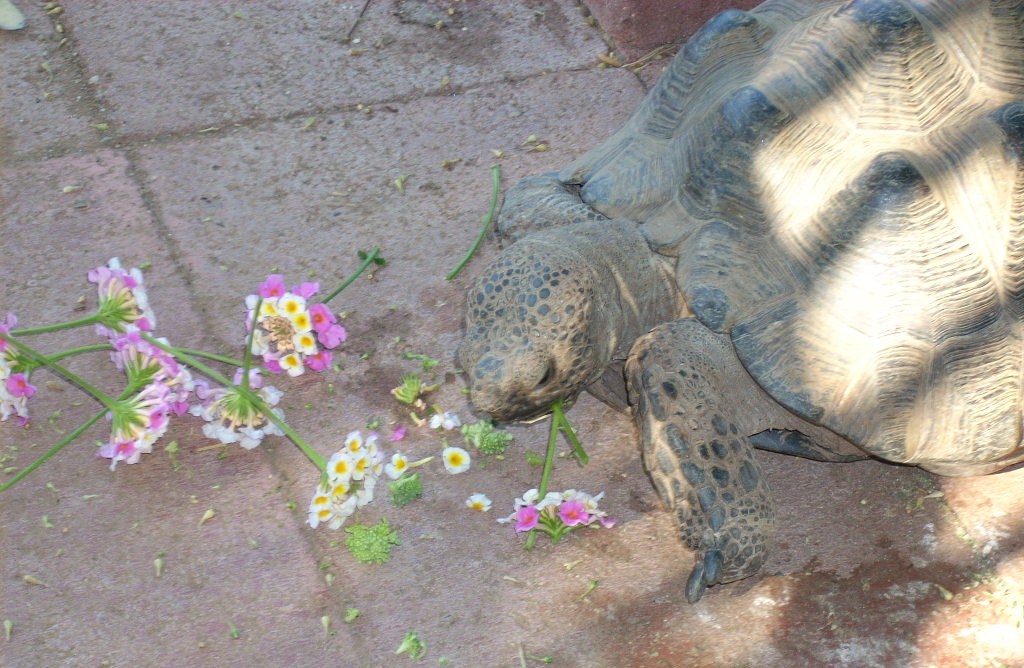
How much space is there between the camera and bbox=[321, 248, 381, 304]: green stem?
9.73 ft

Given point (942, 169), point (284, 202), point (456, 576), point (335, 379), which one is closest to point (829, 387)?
point (942, 169)

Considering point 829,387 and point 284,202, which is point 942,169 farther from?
point 284,202

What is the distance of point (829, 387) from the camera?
7.87 ft

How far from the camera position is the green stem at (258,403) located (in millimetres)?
2588

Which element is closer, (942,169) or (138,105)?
(942,169)

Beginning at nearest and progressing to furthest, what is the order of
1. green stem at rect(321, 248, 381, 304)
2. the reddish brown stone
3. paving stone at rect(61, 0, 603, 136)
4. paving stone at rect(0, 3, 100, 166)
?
1. green stem at rect(321, 248, 381, 304)
2. paving stone at rect(0, 3, 100, 166)
3. paving stone at rect(61, 0, 603, 136)
4. the reddish brown stone

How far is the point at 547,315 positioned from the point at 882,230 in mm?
739

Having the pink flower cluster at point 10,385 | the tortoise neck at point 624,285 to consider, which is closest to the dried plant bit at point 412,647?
the tortoise neck at point 624,285

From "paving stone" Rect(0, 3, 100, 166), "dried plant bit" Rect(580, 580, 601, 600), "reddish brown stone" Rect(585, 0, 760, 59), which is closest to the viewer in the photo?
"dried plant bit" Rect(580, 580, 601, 600)

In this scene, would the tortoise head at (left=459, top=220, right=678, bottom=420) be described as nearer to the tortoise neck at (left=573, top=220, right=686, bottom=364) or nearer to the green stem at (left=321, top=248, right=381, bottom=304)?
the tortoise neck at (left=573, top=220, right=686, bottom=364)

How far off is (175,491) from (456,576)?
0.70 m

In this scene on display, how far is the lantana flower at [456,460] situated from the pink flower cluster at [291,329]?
0.43 m

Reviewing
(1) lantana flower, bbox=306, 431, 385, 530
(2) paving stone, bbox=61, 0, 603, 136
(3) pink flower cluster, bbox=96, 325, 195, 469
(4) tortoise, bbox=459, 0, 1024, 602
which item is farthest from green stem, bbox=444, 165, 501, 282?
(3) pink flower cluster, bbox=96, 325, 195, 469

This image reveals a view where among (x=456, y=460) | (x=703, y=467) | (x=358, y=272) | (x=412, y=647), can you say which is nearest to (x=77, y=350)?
(x=358, y=272)
